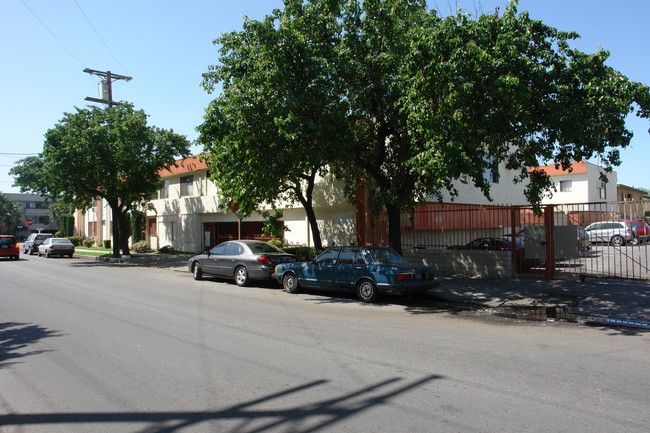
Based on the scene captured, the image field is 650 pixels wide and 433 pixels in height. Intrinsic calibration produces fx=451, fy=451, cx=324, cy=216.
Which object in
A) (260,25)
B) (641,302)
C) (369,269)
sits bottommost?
(641,302)

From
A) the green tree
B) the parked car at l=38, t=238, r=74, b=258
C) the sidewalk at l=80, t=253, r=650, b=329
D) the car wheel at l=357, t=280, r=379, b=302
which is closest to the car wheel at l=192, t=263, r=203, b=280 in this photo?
the car wheel at l=357, t=280, r=379, b=302

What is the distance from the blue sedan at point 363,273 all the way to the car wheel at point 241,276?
7.08 feet

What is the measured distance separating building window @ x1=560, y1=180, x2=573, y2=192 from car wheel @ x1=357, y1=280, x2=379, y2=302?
34.8 metres

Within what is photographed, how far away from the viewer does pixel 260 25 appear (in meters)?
12.3

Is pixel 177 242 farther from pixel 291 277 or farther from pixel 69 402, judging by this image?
pixel 69 402

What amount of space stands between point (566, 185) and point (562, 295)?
32252 mm

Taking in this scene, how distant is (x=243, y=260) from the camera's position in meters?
14.7

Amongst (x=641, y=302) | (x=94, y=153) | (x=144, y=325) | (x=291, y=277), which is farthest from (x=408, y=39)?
(x=94, y=153)

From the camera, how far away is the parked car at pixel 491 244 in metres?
15.1

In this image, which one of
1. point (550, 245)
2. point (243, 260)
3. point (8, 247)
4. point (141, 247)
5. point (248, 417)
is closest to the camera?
point (248, 417)

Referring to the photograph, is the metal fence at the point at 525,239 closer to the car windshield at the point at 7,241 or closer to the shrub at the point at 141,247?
the shrub at the point at 141,247

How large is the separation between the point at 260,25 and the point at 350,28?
2.70 metres

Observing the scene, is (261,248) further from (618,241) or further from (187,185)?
(187,185)

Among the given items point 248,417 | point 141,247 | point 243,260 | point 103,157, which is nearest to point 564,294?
point 243,260
